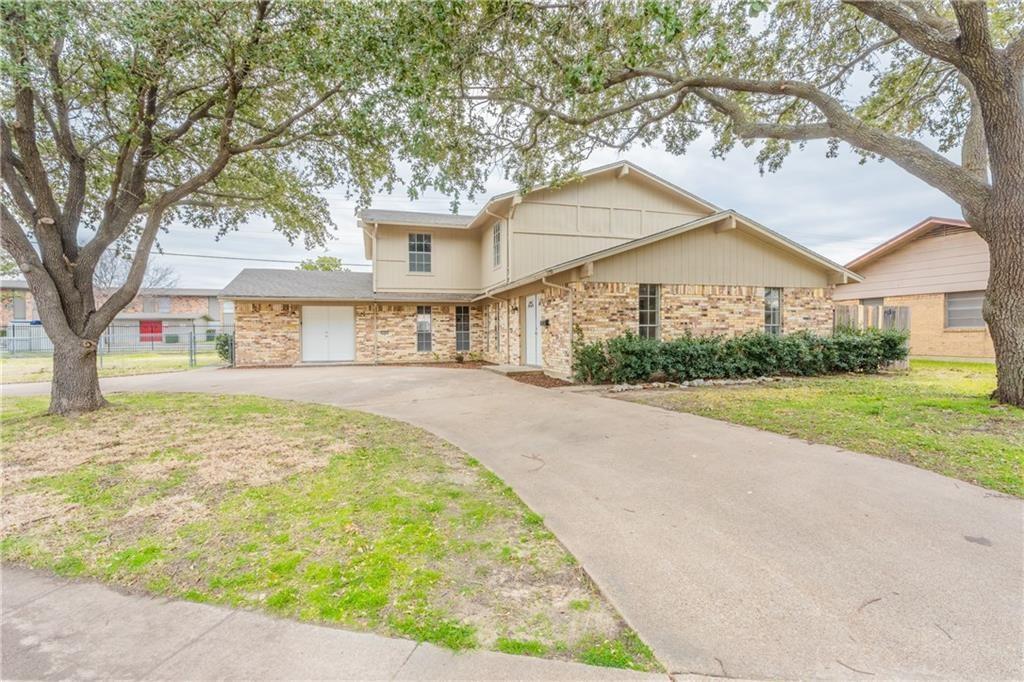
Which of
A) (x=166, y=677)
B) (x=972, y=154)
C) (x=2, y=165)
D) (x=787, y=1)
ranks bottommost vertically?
(x=166, y=677)

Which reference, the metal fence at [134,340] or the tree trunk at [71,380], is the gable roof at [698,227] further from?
the metal fence at [134,340]

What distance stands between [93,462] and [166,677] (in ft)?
14.3

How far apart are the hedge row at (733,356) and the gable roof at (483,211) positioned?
575cm

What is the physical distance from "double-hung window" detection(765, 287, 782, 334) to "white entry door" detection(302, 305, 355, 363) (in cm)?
1416

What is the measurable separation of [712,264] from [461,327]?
9.59m

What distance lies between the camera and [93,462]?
4922mm

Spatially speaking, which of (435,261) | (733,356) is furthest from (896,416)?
(435,261)

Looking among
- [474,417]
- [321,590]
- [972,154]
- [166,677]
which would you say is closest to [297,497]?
[321,590]

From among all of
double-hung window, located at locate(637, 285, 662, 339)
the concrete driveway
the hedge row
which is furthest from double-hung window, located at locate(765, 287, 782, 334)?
the concrete driveway

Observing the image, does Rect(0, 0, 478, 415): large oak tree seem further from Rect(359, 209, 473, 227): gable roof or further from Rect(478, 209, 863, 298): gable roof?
Rect(359, 209, 473, 227): gable roof

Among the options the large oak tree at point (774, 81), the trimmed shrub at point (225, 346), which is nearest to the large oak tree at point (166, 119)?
the large oak tree at point (774, 81)

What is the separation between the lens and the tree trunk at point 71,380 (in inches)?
295

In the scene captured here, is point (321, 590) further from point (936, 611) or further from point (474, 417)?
point (474, 417)

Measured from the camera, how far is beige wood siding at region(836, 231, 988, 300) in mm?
14398
